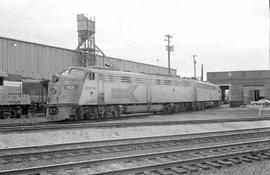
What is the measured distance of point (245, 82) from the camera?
232 ft

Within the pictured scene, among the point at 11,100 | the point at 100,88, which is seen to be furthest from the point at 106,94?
the point at 11,100

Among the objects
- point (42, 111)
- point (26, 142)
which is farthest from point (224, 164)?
point (42, 111)

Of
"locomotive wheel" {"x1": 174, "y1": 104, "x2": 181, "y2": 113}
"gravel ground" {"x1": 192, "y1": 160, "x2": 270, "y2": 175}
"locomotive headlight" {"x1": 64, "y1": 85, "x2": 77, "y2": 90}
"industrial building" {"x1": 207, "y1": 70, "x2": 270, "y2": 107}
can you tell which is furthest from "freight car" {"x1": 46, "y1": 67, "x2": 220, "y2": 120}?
"industrial building" {"x1": 207, "y1": 70, "x2": 270, "y2": 107}

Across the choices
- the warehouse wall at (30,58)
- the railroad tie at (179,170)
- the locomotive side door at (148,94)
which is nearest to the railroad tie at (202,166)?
the railroad tie at (179,170)

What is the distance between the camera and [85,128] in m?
13.4

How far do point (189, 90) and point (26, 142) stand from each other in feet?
65.4

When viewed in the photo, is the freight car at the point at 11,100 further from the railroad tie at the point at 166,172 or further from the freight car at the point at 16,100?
the railroad tie at the point at 166,172

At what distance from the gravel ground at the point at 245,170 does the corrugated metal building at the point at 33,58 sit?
23.6 meters

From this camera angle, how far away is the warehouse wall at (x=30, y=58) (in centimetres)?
2898

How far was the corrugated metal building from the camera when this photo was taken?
29.0 m

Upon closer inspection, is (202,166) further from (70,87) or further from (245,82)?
(245,82)

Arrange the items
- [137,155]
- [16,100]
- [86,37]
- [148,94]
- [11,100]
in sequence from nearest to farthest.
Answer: [137,155] < [11,100] < [16,100] < [148,94] < [86,37]

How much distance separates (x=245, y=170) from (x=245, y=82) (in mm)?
66570

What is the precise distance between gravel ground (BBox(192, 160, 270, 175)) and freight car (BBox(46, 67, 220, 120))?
11.2 metres
